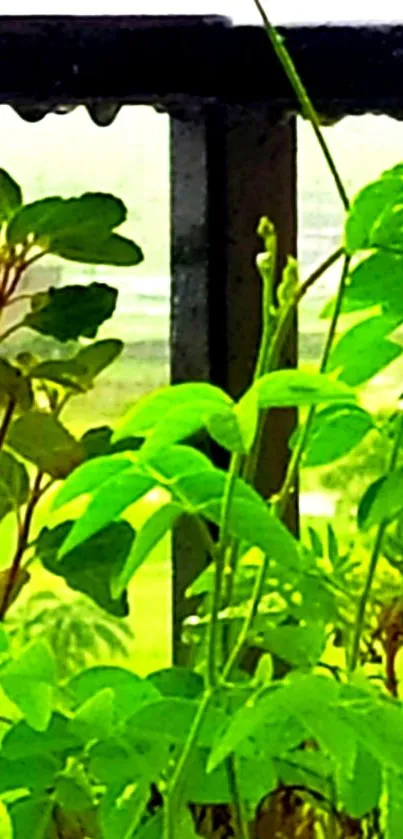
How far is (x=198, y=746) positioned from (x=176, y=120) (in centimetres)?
50

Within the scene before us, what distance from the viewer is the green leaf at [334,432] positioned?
49 centimetres

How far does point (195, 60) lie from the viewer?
80 cm

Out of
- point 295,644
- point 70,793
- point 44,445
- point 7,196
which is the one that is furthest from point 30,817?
point 7,196

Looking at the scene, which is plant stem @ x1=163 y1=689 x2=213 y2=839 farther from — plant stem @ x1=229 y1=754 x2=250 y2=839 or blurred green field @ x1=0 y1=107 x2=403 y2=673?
blurred green field @ x1=0 y1=107 x2=403 y2=673

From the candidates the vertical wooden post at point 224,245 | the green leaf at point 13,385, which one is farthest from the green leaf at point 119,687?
the vertical wooden post at point 224,245

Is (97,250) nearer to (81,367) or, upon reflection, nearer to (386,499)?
(81,367)

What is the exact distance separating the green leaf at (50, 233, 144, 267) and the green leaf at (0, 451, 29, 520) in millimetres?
113

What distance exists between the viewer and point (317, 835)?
682 mm

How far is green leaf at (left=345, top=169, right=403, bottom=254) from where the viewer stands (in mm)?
451

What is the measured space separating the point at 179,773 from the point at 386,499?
0.12 meters

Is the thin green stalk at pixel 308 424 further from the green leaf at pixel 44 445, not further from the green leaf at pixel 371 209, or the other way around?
the green leaf at pixel 44 445

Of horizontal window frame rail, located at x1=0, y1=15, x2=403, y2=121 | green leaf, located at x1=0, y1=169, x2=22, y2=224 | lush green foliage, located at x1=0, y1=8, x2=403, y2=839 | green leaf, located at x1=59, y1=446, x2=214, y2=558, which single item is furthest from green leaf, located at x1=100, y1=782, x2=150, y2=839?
horizontal window frame rail, located at x1=0, y1=15, x2=403, y2=121

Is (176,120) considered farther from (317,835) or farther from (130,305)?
(317,835)

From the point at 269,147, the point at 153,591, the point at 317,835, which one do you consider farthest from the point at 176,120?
the point at 317,835
